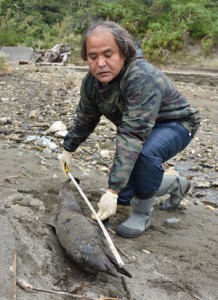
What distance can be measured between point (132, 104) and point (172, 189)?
101 centimetres

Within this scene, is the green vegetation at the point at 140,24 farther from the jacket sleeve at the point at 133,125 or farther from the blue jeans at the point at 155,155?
the jacket sleeve at the point at 133,125

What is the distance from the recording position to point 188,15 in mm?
21062

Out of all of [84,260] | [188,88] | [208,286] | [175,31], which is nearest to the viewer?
[84,260]

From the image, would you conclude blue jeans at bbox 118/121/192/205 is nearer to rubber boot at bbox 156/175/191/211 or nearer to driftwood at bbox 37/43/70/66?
rubber boot at bbox 156/175/191/211

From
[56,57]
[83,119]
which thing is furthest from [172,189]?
[56,57]

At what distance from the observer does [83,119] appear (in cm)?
333

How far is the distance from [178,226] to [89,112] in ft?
3.46

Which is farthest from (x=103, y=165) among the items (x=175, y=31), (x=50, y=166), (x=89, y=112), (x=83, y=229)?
(x=175, y=31)

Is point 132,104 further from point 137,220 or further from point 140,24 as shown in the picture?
point 140,24

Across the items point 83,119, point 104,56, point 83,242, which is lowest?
point 83,242

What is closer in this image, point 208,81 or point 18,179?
point 18,179

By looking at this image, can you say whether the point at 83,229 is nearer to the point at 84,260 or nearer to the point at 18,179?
the point at 84,260

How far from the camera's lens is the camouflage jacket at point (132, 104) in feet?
8.95

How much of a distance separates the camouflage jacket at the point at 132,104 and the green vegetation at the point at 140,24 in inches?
629
